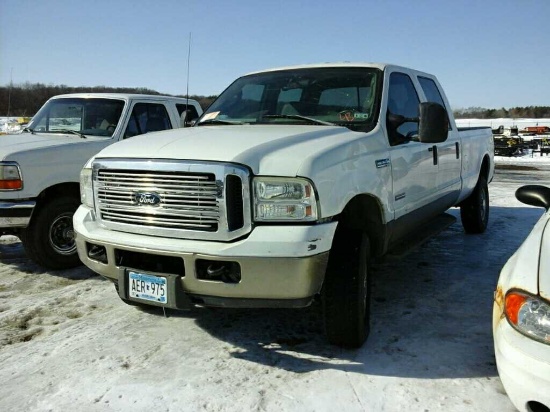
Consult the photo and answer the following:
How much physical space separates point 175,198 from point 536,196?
7.43ft

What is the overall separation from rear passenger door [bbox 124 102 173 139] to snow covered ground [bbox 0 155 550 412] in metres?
2.06

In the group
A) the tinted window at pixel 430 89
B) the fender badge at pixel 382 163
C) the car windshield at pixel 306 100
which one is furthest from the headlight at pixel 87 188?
the tinted window at pixel 430 89

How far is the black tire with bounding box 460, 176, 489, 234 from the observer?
6.58m

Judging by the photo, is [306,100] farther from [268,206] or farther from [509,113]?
[509,113]

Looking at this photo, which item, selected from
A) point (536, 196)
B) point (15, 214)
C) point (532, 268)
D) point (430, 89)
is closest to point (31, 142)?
point (15, 214)

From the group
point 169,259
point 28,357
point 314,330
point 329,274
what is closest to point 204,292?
point 169,259

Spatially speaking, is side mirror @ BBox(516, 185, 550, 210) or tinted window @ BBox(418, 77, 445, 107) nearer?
side mirror @ BBox(516, 185, 550, 210)

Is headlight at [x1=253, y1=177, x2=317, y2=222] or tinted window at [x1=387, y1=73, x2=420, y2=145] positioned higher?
tinted window at [x1=387, y1=73, x2=420, y2=145]

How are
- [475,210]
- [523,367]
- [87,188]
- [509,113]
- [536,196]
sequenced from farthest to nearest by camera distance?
[509,113]
[475,210]
[87,188]
[536,196]
[523,367]

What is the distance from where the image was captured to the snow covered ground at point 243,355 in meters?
2.72

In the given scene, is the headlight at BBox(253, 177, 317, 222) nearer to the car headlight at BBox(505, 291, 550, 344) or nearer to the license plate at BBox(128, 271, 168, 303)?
the license plate at BBox(128, 271, 168, 303)

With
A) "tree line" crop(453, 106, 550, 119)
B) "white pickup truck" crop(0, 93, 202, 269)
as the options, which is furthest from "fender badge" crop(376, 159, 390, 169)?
"tree line" crop(453, 106, 550, 119)

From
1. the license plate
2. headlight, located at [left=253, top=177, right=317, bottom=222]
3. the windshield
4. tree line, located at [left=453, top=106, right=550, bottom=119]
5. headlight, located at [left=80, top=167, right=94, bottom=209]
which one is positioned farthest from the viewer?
tree line, located at [left=453, top=106, right=550, bottom=119]

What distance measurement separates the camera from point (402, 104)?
435 cm
